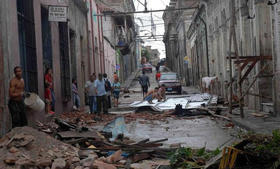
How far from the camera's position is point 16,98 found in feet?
32.3

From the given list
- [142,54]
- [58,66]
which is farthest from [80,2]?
[142,54]

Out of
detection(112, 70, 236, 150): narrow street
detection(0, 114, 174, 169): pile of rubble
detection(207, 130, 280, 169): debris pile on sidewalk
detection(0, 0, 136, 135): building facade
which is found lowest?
detection(112, 70, 236, 150): narrow street

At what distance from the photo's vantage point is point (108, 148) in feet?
25.6

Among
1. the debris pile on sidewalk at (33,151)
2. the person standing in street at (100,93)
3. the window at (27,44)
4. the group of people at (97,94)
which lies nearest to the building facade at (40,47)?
the window at (27,44)

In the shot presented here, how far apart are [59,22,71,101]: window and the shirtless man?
25.0 feet

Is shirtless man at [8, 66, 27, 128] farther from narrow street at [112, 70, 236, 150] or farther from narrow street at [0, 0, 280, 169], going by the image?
narrow street at [112, 70, 236, 150]

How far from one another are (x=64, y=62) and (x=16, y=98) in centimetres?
851

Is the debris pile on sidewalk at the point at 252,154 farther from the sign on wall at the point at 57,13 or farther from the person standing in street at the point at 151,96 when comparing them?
the person standing in street at the point at 151,96

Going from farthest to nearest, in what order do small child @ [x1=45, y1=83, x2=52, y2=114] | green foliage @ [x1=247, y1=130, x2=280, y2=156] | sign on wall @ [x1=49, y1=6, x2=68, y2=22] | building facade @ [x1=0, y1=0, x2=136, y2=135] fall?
sign on wall @ [x1=49, y1=6, x2=68, y2=22], small child @ [x1=45, y1=83, x2=52, y2=114], building facade @ [x1=0, y1=0, x2=136, y2=135], green foliage @ [x1=247, y1=130, x2=280, y2=156]

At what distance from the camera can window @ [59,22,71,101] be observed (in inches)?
699

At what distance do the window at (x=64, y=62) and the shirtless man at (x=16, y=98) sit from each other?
7.62 meters

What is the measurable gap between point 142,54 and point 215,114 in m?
103

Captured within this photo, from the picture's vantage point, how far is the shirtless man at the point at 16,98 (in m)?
9.77

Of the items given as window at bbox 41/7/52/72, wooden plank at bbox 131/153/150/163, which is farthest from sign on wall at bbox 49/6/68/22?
wooden plank at bbox 131/153/150/163
